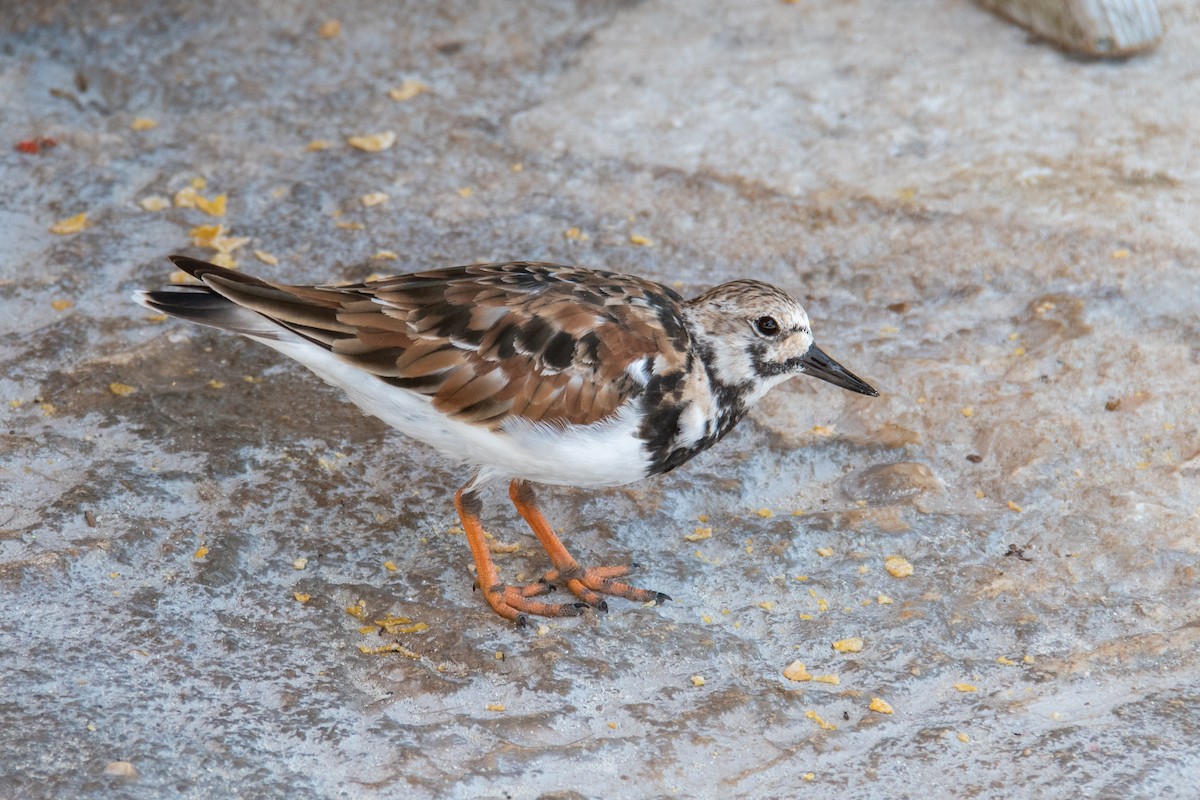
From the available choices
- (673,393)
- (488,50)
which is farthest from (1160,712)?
(488,50)

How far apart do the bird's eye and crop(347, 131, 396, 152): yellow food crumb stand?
313 centimetres

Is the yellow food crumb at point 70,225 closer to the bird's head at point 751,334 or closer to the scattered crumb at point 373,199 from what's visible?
the scattered crumb at point 373,199

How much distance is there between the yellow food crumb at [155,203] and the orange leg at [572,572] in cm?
272

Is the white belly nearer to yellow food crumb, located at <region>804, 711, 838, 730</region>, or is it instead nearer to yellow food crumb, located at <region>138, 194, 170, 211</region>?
yellow food crumb, located at <region>804, 711, 838, 730</region>

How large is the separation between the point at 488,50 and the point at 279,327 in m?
3.73

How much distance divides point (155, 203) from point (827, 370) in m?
3.53

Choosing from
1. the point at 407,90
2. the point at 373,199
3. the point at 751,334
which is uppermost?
the point at 751,334

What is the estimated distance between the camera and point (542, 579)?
4613mm

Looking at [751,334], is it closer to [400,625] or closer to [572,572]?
[572,572]

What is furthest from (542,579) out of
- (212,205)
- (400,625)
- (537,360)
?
(212,205)

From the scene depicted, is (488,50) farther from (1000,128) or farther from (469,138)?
(1000,128)

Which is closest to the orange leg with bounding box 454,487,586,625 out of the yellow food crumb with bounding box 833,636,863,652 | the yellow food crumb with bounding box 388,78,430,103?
the yellow food crumb with bounding box 833,636,863,652

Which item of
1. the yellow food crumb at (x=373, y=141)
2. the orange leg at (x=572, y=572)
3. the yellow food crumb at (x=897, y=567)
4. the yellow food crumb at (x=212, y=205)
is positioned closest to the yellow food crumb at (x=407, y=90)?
the yellow food crumb at (x=373, y=141)

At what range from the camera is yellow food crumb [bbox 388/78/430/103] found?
7.22 meters
